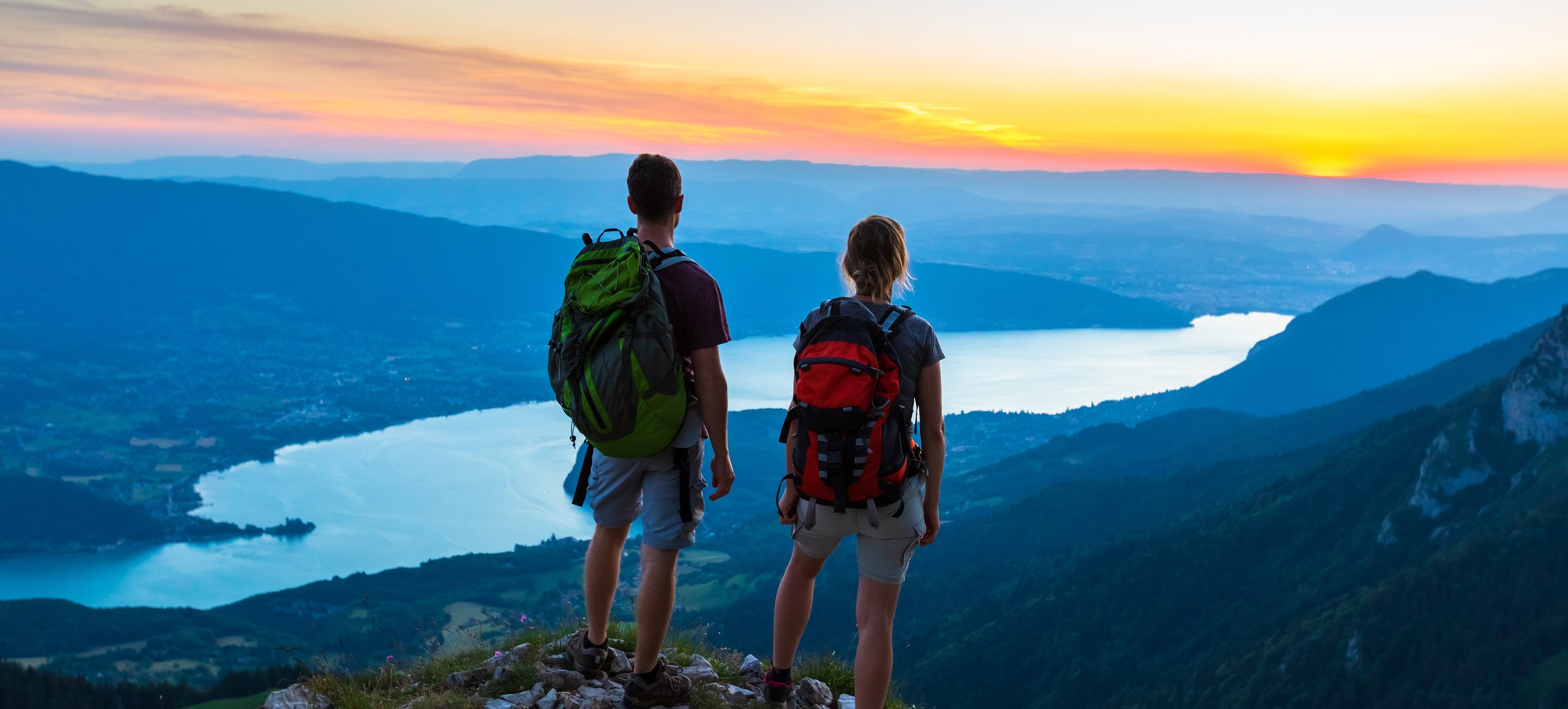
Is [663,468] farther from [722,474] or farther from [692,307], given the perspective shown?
[692,307]

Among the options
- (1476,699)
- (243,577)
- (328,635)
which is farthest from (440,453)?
(1476,699)

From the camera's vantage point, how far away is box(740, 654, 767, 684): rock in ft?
16.9

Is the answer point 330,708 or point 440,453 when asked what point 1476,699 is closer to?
point 330,708

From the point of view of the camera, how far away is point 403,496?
69.0m

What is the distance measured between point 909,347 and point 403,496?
71.6 meters

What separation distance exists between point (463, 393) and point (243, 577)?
185 ft

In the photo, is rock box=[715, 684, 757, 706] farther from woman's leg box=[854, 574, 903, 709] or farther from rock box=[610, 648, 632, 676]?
woman's leg box=[854, 574, 903, 709]

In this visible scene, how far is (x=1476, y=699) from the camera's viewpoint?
106 feet

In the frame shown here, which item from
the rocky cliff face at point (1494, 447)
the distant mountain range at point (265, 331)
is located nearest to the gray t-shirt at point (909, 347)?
the rocky cliff face at point (1494, 447)

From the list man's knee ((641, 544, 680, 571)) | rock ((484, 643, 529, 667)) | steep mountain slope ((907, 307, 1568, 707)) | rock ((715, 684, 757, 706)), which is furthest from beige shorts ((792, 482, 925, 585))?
steep mountain slope ((907, 307, 1568, 707))

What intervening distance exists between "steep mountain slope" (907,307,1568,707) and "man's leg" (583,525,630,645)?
32.9 metres

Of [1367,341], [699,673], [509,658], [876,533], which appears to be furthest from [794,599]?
[1367,341]

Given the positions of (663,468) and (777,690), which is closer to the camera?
(663,468)

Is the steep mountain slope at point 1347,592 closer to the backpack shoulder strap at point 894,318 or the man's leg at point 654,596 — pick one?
the man's leg at point 654,596
